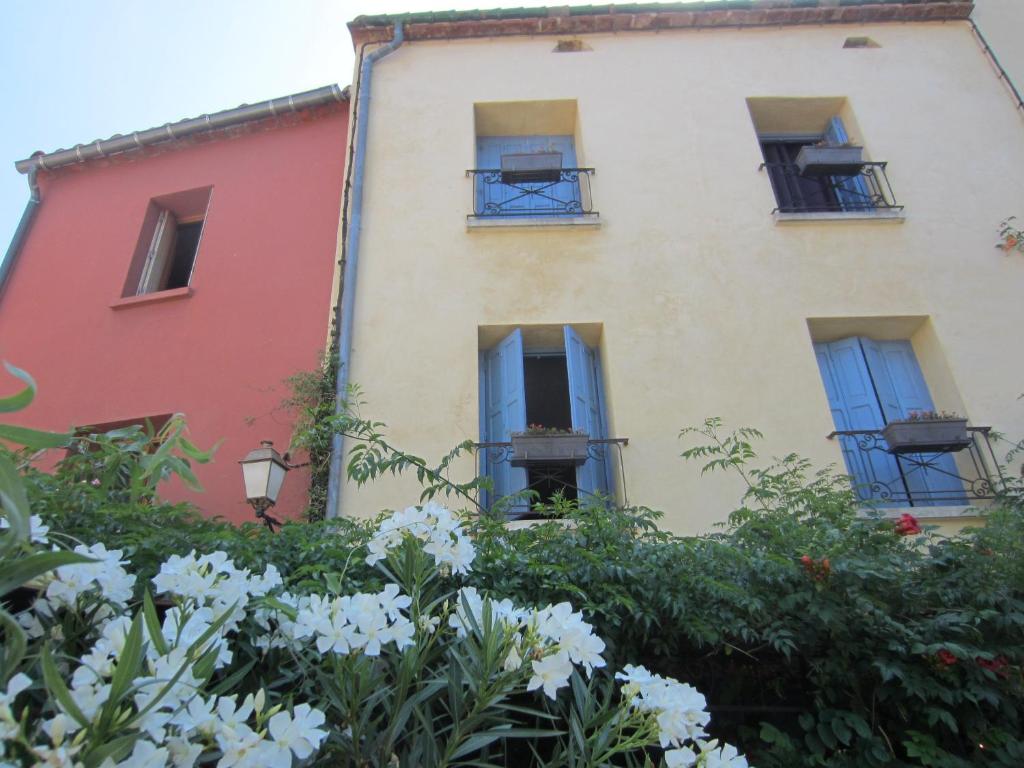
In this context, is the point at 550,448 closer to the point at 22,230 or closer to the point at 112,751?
the point at 112,751

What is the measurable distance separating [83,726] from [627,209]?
5937mm

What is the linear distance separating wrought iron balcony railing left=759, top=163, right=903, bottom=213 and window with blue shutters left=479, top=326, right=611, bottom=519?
8.55 ft

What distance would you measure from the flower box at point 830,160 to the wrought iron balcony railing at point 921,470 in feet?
9.05

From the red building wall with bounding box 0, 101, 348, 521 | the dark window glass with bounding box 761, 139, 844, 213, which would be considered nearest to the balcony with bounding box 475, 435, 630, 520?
the red building wall with bounding box 0, 101, 348, 521

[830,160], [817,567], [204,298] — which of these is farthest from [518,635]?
[830,160]

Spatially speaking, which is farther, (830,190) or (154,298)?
(830,190)

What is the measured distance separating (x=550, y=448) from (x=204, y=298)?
3798 millimetres

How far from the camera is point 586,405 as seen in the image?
5297mm

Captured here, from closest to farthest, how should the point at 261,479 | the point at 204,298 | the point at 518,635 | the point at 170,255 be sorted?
the point at 518,635 < the point at 261,479 < the point at 204,298 < the point at 170,255

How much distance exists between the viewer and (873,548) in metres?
2.77

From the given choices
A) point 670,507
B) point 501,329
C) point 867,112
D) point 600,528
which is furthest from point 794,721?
point 867,112

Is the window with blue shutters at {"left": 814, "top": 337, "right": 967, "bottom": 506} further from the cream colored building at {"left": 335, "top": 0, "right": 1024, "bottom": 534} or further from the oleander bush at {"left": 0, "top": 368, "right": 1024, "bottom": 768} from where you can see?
the oleander bush at {"left": 0, "top": 368, "right": 1024, "bottom": 768}

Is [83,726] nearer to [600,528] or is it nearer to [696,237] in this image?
[600,528]

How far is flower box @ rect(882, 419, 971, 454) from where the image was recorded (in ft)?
15.7
